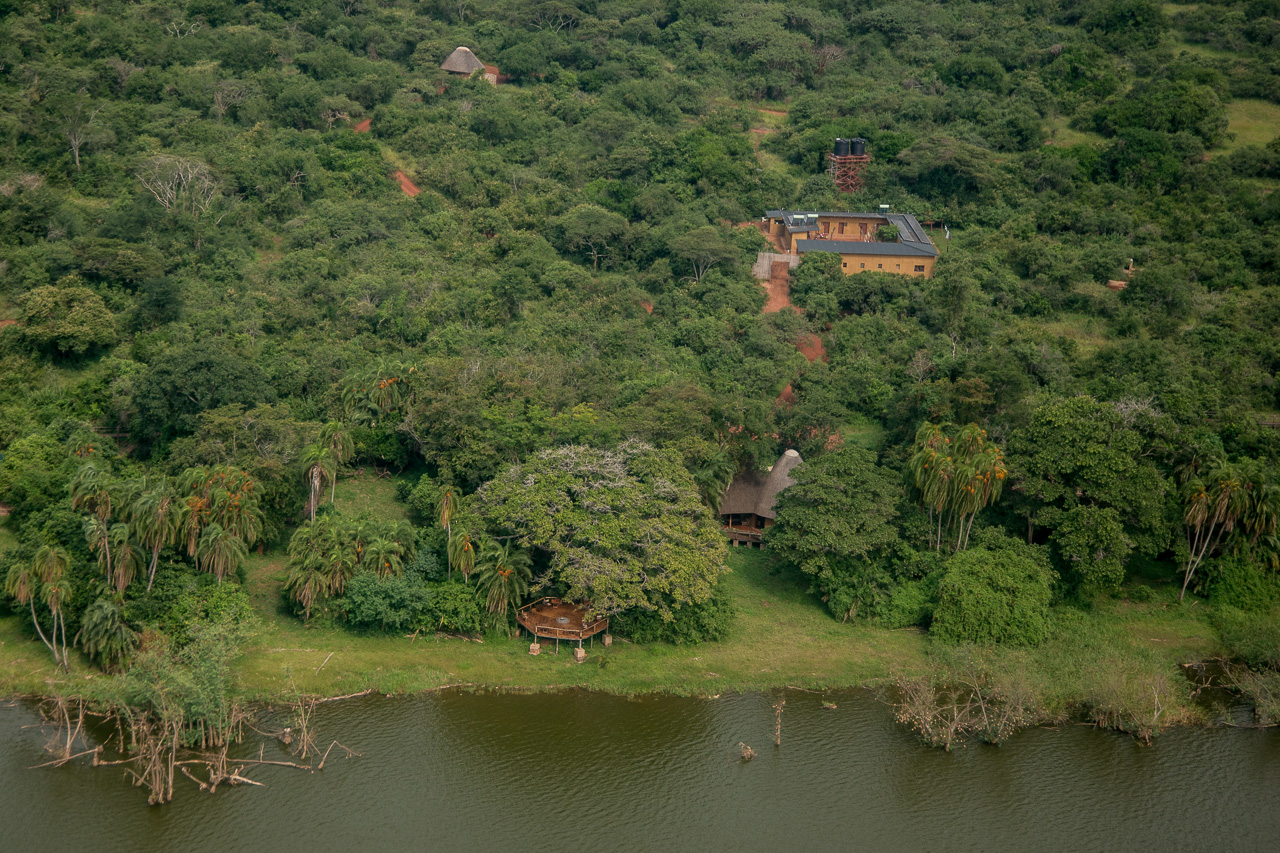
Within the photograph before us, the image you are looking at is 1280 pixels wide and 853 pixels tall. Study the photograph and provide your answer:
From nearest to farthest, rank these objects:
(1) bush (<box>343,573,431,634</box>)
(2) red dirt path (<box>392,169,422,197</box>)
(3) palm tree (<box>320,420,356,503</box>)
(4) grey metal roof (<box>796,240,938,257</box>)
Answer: (1) bush (<box>343,573,431,634</box>), (3) palm tree (<box>320,420,356,503</box>), (4) grey metal roof (<box>796,240,938,257</box>), (2) red dirt path (<box>392,169,422,197</box>)

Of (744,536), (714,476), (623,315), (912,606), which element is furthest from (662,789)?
(623,315)

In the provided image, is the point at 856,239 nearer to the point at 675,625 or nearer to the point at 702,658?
the point at 675,625

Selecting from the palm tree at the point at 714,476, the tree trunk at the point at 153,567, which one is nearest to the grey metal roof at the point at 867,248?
the palm tree at the point at 714,476

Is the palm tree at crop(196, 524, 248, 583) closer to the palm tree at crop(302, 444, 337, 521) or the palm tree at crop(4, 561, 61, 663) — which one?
the palm tree at crop(302, 444, 337, 521)

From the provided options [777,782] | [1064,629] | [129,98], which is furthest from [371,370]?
[129,98]

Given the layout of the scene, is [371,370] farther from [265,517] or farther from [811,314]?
[811,314]

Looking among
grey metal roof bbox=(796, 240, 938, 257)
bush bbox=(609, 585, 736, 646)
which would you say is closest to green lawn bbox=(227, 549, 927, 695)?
bush bbox=(609, 585, 736, 646)

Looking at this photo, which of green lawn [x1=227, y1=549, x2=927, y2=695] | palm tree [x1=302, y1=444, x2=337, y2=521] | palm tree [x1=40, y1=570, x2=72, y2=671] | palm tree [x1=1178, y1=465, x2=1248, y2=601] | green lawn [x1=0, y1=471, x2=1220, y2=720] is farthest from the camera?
palm tree [x1=302, y1=444, x2=337, y2=521]

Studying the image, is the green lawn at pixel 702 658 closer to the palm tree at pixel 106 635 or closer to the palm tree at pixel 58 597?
the palm tree at pixel 106 635
